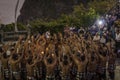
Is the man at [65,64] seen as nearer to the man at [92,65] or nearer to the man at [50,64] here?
the man at [50,64]

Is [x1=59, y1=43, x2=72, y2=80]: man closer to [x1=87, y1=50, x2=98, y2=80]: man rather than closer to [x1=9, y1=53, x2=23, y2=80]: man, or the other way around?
[x1=87, y1=50, x2=98, y2=80]: man

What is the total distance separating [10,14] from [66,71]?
107 feet

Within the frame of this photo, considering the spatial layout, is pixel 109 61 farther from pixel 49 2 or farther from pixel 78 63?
pixel 49 2

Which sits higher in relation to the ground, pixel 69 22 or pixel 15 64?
pixel 69 22

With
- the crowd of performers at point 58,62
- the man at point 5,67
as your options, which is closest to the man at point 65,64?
the crowd of performers at point 58,62

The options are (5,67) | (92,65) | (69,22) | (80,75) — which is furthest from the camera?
(69,22)

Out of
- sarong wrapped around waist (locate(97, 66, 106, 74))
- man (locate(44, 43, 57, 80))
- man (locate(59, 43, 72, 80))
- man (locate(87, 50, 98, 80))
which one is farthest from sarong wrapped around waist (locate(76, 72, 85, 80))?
sarong wrapped around waist (locate(97, 66, 106, 74))

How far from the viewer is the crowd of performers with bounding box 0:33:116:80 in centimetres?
1223

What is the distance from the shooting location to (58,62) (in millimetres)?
12359

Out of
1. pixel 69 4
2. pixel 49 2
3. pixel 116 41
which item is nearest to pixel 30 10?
pixel 49 2

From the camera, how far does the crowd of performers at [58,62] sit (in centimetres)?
1223

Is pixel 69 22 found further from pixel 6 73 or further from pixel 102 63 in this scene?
pixel 6 73

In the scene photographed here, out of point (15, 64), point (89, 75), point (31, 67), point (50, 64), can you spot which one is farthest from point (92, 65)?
point (15, 64)

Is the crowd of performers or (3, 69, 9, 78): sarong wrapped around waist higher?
the crowd of performers
